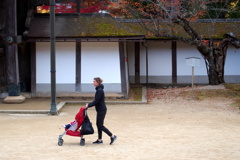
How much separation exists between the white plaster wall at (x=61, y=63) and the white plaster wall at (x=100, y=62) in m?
0.51

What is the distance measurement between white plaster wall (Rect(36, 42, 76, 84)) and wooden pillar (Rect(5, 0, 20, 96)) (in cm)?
185

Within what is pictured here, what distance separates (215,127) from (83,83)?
26.8ft

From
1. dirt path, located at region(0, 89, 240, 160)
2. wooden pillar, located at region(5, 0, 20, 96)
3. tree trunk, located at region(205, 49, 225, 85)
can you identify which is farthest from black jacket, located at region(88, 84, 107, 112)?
tree trunk, located at region(205, 49, 225, 85)

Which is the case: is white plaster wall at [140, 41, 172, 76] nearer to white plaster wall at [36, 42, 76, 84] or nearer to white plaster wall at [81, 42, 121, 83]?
white plaster wall at [81, 42, 121, 83]

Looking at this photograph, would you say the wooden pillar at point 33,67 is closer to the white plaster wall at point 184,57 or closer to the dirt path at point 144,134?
the dirt path at point 144,134

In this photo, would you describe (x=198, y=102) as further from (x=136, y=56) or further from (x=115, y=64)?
(x=136, y=56)

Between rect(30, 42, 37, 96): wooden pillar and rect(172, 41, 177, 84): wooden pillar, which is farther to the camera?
rect(172, 41, 177, 84): wooden pillar

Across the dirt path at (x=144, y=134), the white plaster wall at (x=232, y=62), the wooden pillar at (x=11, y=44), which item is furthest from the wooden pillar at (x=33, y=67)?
the white plaster wall at (x=232, y=62)

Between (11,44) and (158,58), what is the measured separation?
9.08 meters

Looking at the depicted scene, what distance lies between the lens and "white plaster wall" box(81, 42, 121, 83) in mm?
19297

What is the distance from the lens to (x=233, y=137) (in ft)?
36.5

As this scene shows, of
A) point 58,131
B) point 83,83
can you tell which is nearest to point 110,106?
point 83,83

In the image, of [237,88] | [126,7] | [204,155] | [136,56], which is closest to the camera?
[204,155]

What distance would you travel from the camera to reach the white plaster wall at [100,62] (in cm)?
1930
